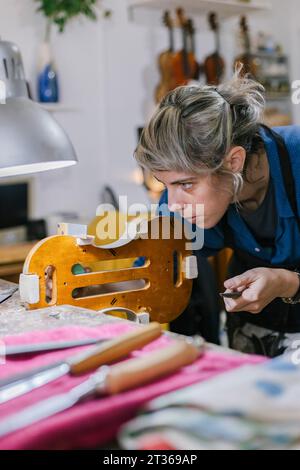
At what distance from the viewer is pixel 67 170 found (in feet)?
14.5

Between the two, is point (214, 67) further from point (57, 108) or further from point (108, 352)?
point (108, 352)

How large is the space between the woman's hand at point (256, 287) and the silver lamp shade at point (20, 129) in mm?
561

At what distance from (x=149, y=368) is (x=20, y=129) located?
0.88m

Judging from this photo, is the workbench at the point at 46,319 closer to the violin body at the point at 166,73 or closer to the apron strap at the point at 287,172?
the apron strap at the point at 287,172

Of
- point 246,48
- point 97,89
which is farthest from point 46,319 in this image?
point 246,48

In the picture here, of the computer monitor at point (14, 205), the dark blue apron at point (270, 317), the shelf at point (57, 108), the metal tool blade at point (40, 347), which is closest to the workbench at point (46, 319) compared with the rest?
the metal tool blade at point (40, 347)

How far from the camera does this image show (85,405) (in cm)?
78

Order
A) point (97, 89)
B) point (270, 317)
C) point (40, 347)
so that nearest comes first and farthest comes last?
point (40, 347) → point (270, 317) → point (97, 89)

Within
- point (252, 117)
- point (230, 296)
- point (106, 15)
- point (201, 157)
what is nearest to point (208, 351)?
point (230, 296)

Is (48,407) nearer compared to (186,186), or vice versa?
(48,407)

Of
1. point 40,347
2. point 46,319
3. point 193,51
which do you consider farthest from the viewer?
point 193,51

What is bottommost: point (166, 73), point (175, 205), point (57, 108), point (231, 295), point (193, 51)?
point (231, 295)

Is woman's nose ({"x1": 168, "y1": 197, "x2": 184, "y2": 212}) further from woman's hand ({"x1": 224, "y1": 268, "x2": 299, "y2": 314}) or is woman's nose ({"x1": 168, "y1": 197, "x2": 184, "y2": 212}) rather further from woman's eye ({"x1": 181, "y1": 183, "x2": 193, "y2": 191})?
woman's hand ({"x1": 224, "y1": 268, "x2": 299, "y2": 314})

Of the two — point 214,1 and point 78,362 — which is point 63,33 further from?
point 78,362
